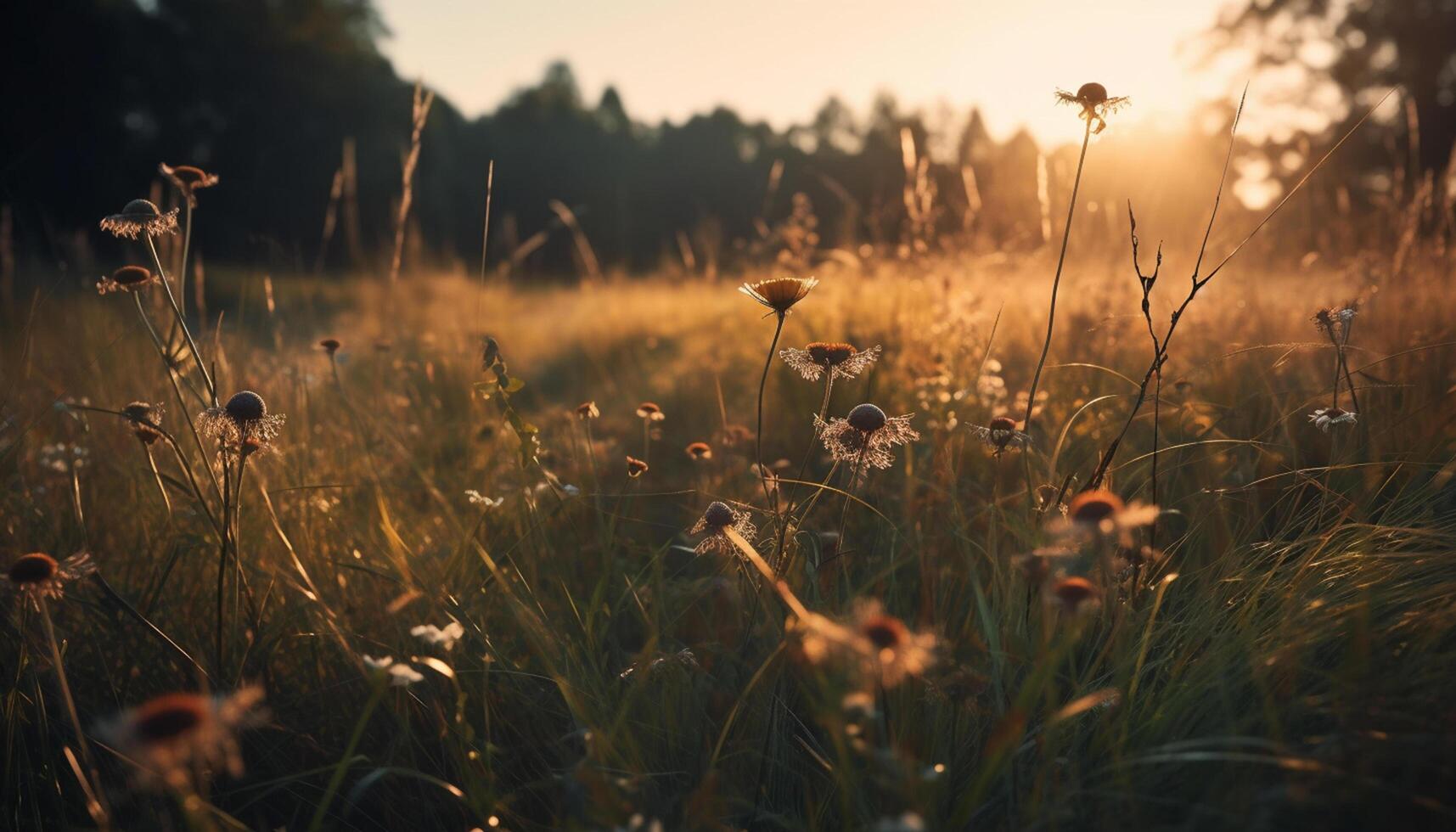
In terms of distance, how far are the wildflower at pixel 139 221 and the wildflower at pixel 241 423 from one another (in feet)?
1.02

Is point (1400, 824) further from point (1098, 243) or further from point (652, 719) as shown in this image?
point (1098, 243)

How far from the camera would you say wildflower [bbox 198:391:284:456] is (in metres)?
1.14

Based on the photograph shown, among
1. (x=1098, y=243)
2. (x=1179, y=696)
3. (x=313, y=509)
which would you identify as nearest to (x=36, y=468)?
(x=313, y=509)

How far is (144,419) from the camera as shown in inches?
49.4

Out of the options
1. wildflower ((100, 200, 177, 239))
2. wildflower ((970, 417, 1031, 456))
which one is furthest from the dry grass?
wildflower ((100, 200, 177, 239))

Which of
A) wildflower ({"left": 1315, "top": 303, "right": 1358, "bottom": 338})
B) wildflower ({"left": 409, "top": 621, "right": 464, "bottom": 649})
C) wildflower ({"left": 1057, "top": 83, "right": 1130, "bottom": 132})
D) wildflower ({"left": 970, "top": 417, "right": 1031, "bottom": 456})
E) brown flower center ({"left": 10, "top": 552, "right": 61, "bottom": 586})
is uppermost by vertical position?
wildflower ({"left": 1057, "top": 83, "right": 1130, "bottom": 132})

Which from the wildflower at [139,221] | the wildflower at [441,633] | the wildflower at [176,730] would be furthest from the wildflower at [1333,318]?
the wildflower at [139,221]

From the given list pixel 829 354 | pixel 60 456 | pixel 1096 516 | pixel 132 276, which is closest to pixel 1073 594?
pixel 1096 516

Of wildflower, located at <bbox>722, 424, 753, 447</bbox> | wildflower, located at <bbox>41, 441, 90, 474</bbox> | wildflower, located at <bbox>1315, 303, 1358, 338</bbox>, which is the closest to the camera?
wildflower, located at <bbox>1315, 303, 1358, 338</bbox>

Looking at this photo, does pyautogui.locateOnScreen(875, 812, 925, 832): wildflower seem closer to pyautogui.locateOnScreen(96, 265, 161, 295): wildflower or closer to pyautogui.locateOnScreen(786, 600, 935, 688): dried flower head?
pyautogui.locateOnScreen(786, 600, 935, 688): dried flower head

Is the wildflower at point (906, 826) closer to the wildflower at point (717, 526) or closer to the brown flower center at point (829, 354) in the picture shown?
the wildflower at point (717, 526)

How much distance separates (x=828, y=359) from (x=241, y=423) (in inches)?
32.4

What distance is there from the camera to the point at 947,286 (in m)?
3.06

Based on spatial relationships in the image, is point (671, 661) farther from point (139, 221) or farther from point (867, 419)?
point (139, 221)
